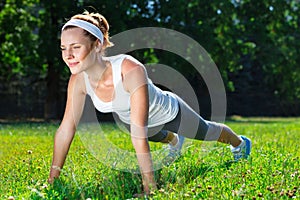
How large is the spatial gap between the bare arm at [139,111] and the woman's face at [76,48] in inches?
12.9

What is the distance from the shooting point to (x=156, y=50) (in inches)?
720

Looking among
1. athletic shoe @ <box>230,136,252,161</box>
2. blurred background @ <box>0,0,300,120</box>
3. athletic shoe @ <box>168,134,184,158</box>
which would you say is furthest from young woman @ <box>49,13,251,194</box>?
blurred background @ <box>0,0,300,120</box>

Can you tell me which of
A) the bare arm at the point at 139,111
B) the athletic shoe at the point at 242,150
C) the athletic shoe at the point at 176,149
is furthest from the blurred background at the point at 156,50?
the bare arm at the point at 139,111

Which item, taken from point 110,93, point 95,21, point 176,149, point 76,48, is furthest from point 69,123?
point 176,149

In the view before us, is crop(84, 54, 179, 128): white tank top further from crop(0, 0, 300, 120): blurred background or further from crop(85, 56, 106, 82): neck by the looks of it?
crop(0, 0, 300, 120): blurred background

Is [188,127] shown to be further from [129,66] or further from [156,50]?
[156,50]

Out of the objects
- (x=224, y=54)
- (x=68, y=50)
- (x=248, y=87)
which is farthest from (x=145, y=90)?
(x=248, y=87)

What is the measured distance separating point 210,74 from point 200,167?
1582cm

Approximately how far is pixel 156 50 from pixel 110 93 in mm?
14324

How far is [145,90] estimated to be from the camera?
148 inches

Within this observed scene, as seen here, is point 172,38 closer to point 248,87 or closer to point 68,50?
point 248,87

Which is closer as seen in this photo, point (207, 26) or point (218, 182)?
point (218, 182)

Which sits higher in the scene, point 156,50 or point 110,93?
point 110,93

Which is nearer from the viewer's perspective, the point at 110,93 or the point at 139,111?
the point at 139,111
